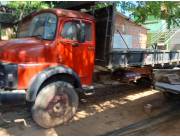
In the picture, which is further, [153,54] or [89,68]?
[153,54]

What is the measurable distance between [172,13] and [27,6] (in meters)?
7.36

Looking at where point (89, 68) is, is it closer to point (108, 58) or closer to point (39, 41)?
point (108, 58)

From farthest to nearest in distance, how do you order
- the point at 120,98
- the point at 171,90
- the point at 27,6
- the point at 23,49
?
1. the point at 27,6
2. the point at 120,98
3. the point at 171,90
4. the point at 23,49

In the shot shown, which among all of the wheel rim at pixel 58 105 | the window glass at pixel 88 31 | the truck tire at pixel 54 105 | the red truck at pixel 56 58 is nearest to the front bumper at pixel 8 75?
the red truck at pixel 56 58

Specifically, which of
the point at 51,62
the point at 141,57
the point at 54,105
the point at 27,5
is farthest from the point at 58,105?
the point at 27,5

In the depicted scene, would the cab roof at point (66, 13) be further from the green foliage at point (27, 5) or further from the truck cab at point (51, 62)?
the green foliage at point (27, 5)

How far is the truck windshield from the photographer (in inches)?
291

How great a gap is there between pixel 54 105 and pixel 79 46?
152 centimetres

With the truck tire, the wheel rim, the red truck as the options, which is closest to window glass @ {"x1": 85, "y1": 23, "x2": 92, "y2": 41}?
the red truck

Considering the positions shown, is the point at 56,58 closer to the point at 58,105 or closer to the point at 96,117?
the point at 58,105

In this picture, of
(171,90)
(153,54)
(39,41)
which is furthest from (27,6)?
(171,90)

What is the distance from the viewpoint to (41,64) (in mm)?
6988

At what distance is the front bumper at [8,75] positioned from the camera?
6.54 m

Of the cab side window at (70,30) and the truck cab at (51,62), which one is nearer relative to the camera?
the truck cab at (51,62)
